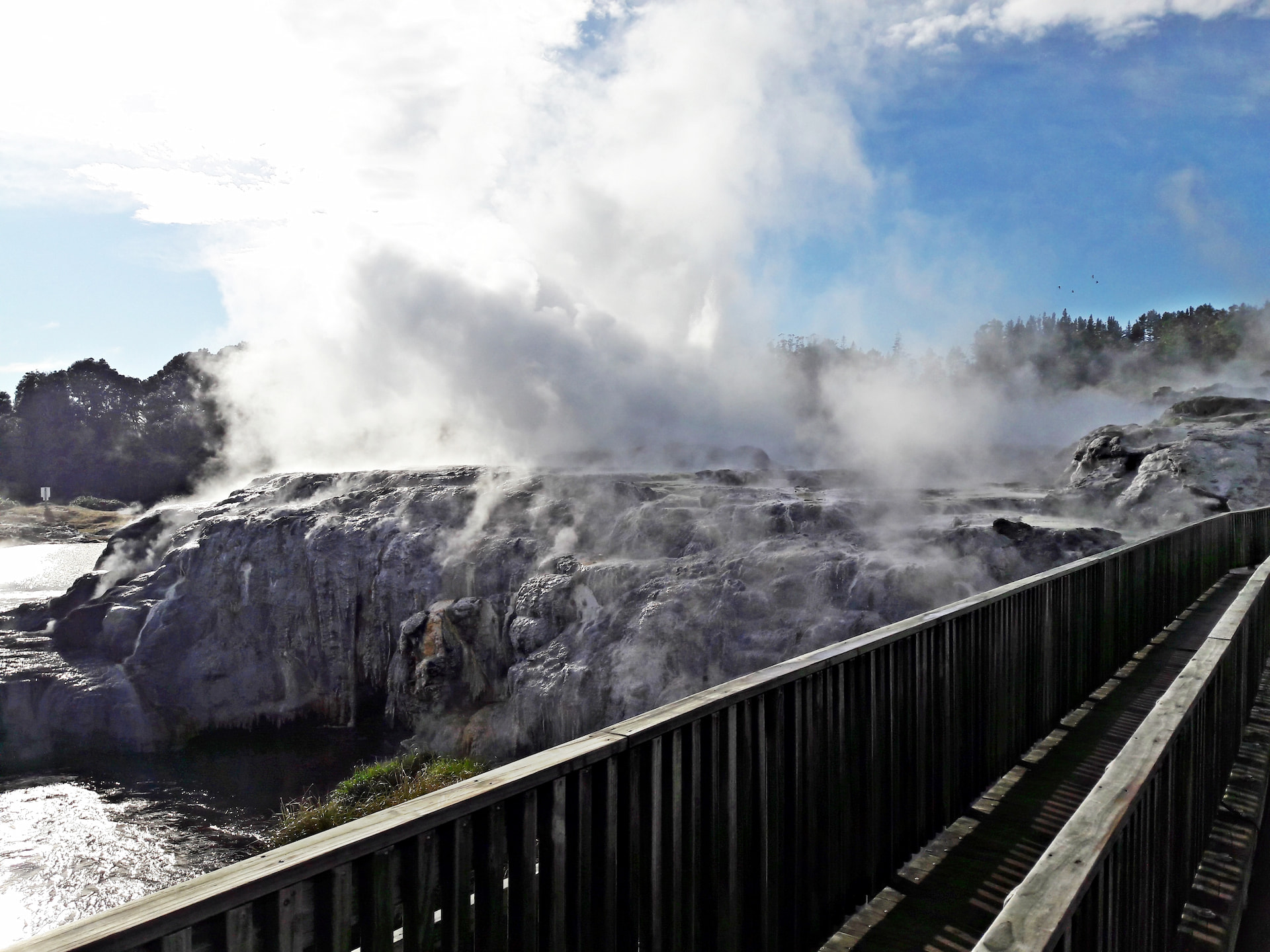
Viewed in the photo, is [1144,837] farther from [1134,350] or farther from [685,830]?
[1134,350]

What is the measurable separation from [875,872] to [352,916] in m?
2.45

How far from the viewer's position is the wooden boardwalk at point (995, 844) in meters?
3.05

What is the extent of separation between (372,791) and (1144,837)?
1357 cm

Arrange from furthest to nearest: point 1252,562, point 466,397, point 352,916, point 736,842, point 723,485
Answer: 1. point 466,397
2. point 723,485
3. point 1252,562
4. point 736,842
5. point 352,916

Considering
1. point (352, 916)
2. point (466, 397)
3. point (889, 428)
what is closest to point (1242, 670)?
point (352, 916)

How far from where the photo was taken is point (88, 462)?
69.5 metres

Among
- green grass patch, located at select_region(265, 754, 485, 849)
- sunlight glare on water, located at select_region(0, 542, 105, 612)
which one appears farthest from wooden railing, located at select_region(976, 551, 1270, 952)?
sunlight glare on water, located at select_region(0, 542, 105, 612)

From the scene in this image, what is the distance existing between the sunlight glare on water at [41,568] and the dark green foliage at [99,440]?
44.4 ft

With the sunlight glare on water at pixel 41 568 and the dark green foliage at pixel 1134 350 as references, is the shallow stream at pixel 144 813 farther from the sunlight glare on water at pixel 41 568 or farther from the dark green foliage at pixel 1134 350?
the dark green foliage at pixel 1134 350

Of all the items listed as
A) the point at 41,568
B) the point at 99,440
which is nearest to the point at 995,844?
the point at 41,568

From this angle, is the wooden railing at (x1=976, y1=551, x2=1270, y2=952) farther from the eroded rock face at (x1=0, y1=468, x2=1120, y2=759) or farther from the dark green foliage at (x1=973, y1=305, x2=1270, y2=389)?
the dark green foliage at (x1=973, y1=305, x2=1270, y2=389)

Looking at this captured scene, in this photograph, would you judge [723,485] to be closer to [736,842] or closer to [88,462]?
[736,842]

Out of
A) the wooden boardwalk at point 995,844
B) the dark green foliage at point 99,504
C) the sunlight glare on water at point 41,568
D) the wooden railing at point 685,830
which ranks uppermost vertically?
the wooden railing at point 685,830

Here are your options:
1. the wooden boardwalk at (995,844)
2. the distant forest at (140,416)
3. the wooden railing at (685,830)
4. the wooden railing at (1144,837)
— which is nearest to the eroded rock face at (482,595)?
the wooden boardwalk at (995,844)
